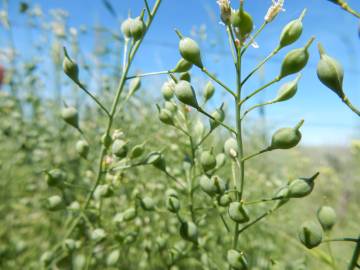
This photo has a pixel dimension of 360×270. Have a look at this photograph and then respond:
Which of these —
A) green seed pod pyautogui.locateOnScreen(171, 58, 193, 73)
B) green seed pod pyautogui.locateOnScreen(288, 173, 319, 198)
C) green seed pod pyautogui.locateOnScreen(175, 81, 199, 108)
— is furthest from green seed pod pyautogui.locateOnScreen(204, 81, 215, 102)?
green seed pod pyautogui.locateOnScreen(288, 173, 319, 198)

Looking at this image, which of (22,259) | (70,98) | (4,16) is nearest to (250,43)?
(22,259)

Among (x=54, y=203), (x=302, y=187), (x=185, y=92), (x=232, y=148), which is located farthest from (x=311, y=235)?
(x=54, y=203)

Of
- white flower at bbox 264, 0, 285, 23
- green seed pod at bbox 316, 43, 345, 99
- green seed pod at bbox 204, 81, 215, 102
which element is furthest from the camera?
green seed pod at bbox 204, 81, 215, 102

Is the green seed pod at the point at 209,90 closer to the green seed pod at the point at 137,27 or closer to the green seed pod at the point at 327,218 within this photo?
the green seed pod at the point at 137,27

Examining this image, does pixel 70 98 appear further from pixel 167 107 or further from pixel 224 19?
pixel 224 19

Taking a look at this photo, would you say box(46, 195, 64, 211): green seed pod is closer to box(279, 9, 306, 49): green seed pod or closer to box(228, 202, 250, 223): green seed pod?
box(228, 202, 250, 223): green seed pod

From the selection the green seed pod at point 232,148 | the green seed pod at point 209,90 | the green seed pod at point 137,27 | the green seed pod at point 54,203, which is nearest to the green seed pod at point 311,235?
the green seed pod at point 232,148
